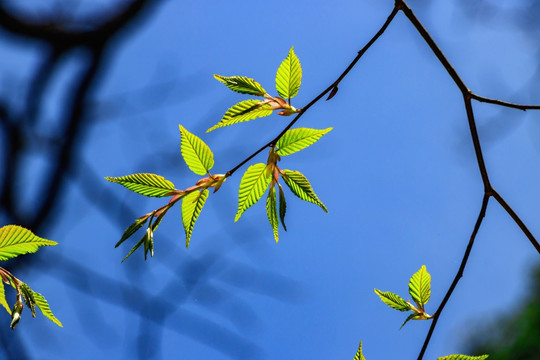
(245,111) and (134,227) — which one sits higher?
(245,111)

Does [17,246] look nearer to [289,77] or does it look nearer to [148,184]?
[148,184]

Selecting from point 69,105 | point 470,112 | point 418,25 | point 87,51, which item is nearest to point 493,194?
point 470,112

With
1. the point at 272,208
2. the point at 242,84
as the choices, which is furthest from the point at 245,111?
the point at 272,208

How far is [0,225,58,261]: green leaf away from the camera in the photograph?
0.54m

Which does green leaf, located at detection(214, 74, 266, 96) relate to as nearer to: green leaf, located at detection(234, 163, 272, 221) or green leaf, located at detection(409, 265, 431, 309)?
green leaf, located at detection(234, 163, 272, 221)

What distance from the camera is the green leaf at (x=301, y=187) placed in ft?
2.12

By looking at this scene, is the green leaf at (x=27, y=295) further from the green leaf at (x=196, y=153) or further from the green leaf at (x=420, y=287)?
the green leaf at (x=420, y=287)

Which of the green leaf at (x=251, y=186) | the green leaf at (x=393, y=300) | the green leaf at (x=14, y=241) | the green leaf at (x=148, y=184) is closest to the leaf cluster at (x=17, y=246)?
the green leaf at (x=14, y=241)

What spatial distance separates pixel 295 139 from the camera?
675mm

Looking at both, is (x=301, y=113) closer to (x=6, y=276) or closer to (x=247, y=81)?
(x=247, y=81)

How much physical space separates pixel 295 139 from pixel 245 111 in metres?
0.09

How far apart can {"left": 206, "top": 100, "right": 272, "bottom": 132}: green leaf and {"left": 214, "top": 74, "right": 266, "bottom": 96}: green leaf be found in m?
0.02

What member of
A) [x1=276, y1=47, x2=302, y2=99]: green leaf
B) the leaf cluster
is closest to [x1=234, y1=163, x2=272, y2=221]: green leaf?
[x1=276, y1=47, x2=302, y2=99]: green leaf

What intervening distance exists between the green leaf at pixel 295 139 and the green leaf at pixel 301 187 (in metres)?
0.04
